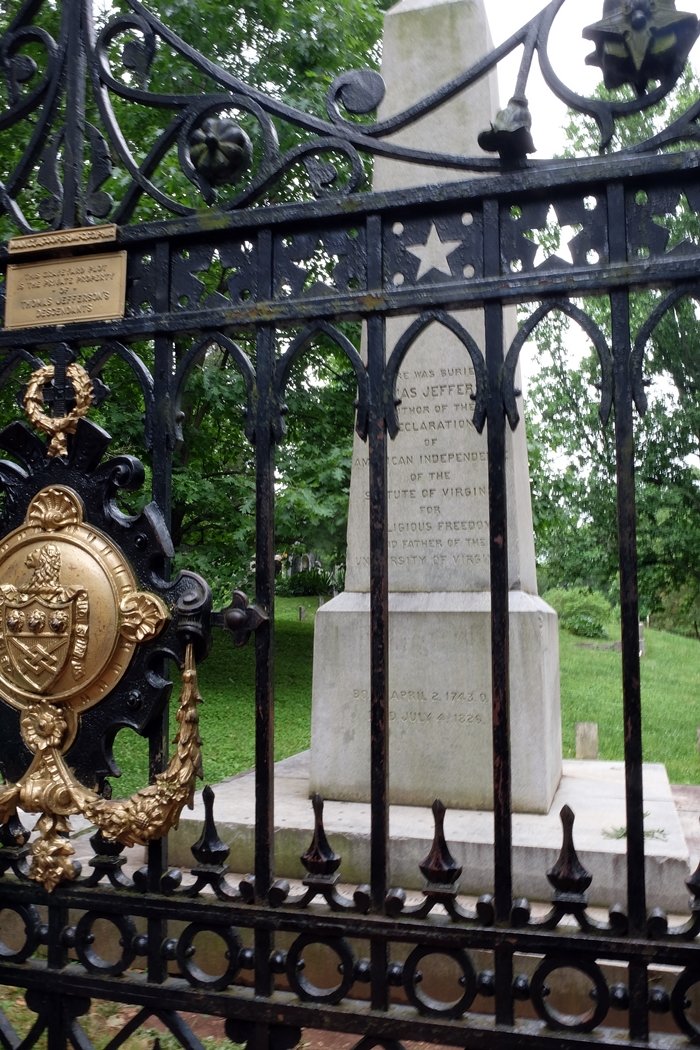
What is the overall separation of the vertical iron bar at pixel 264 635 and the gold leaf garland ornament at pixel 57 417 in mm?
601

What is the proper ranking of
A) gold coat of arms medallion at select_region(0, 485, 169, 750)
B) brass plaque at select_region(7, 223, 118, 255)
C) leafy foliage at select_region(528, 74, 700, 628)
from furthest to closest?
leafy foliage at select_region(528, 74, 700, 628) → brass plaque at select_region(7, 223, 118, 255) → gold coat of arms medallion at select_region(0, 485, 169, 750)

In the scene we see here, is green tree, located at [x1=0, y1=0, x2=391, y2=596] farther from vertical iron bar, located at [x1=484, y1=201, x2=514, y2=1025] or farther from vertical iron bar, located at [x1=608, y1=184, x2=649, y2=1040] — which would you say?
vertical iron bar, located at [x1=608, y1=184, x2=649, y2=1040]

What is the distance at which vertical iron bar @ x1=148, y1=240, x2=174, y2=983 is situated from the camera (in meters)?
2.52

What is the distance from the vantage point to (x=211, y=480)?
11781 mm

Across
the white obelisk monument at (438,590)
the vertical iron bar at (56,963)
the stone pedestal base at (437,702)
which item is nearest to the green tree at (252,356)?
the white obelisk monument at (438,590)

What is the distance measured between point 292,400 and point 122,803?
9.71 meters

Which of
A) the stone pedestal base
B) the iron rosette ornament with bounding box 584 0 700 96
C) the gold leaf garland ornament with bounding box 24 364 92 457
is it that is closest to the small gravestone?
the stone pedestal base

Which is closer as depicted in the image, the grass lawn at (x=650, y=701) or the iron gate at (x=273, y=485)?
the iron gate at (x=273, y=485)

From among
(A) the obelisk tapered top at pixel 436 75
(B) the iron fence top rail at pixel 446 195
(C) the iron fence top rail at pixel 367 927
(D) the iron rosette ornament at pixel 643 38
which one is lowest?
(C) the iron fence top rail at pixel 367 927

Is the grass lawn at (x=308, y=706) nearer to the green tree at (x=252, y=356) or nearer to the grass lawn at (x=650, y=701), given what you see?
the grass lawn at (x=650, y=701)

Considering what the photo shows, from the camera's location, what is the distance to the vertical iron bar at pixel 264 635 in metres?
2.43

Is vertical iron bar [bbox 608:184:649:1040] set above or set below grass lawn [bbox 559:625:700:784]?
above

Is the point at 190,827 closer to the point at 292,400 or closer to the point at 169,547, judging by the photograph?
the point at 169,547

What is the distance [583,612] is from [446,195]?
22.0m
